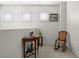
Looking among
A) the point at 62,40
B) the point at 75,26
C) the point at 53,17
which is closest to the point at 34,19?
the point at 53,17

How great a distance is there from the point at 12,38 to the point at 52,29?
406 centimetres

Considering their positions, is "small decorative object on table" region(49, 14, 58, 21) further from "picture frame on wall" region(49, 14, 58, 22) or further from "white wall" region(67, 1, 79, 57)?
"white wall" region(67, 1, 79, 57)

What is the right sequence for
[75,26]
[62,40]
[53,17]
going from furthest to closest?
[53,17] < [62,40] < [75,26]

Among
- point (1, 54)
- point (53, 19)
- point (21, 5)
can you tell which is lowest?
point (1, 54)

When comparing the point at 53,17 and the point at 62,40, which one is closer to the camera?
the point at 62,40

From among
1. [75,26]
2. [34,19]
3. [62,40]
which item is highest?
[34,19]

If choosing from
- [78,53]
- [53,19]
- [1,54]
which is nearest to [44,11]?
[53,19]

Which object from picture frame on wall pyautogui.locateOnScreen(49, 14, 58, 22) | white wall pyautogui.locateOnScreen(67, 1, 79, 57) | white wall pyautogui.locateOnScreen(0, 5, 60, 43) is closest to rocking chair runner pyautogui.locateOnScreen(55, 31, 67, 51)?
white wall pyautogui.locateOnScreen(67, 1, 79, 57)

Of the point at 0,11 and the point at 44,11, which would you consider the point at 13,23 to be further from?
the point at 44,11

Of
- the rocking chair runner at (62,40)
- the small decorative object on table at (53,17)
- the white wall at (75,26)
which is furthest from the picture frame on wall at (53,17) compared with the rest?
the white wall at (75,26)

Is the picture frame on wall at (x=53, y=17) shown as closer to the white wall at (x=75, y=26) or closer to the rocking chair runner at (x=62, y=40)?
the rocking chair runner at (x=62, y=40)

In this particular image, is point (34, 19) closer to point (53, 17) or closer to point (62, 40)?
point (53, 17)

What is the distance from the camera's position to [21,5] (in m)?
6.77

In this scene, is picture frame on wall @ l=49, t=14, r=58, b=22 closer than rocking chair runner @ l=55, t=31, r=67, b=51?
No
